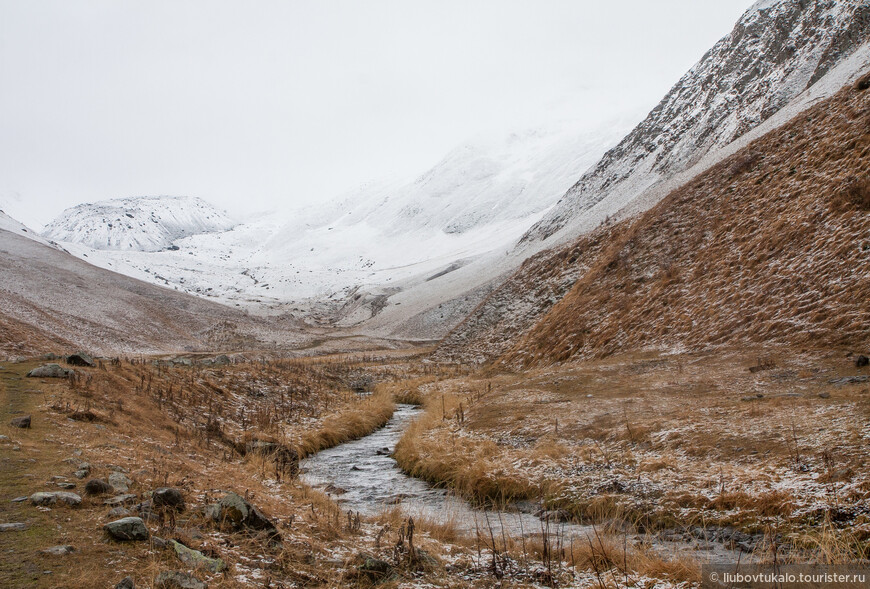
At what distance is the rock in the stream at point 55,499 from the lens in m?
7.43

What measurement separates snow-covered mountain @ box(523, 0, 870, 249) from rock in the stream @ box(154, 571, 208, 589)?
1898 inches

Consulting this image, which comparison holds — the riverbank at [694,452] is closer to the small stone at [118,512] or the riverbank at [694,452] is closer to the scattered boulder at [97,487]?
the small stone at [118,512]

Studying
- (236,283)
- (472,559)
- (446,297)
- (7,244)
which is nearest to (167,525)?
(472,559)

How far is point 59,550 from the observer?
603 centimetres

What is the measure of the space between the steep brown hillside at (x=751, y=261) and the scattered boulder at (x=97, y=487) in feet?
65.5

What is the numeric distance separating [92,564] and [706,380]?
1786 cm

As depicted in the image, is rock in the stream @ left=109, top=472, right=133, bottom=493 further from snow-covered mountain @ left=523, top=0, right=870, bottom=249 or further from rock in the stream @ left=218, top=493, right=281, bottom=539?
snow-covered mountain @ left=523, top=0, right=870, bottom=249

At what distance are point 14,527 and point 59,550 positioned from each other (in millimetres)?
1065

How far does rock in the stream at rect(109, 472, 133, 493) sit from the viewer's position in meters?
8.48

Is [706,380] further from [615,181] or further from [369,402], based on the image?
[615,181]

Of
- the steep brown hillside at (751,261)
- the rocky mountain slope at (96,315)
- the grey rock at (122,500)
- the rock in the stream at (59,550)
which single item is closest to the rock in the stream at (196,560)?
the rock in the stream at (59,550)

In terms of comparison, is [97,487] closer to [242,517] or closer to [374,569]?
[242,517]

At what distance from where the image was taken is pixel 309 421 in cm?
2291

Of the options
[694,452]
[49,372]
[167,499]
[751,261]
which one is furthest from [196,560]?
[751,261]
